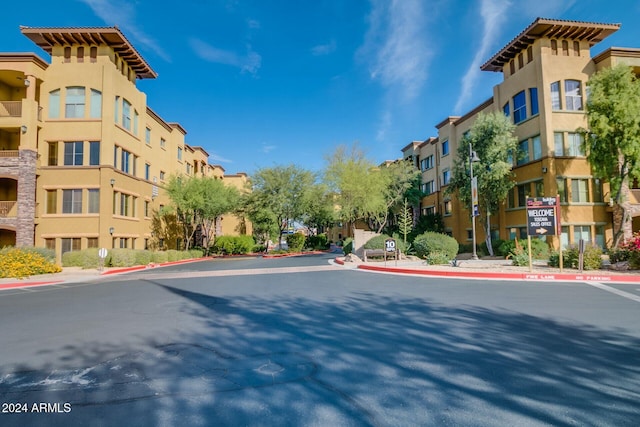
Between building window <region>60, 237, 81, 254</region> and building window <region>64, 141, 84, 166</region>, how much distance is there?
5249mm

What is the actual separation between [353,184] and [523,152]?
13488mm

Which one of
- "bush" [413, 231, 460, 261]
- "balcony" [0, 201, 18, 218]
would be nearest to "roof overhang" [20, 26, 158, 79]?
"balcony" [0, 201, 18, 218]

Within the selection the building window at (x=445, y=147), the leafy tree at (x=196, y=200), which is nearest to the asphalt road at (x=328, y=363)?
the leafy tree at (x=196, y=200)

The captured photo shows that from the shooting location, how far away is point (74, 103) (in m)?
26.0

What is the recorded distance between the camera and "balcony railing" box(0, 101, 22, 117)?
83.7 ft

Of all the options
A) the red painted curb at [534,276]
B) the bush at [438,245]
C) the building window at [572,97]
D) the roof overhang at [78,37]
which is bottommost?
the red painted curb at [534,276]

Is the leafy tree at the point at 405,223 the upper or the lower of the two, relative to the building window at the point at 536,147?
lower

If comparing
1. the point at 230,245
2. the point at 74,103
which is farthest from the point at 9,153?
the point at 230,245

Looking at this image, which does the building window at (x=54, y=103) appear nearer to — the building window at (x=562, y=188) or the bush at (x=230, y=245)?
the bush at (x=230, y=245)

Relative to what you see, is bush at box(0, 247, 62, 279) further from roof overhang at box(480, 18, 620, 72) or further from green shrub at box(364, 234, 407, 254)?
roof overhang at box(480, 18, 620, 72)

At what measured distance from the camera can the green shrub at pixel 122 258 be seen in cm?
2383

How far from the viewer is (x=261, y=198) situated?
132ft

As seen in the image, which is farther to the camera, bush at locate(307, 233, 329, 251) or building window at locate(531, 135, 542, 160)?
bush at locate(307, 233, 329, 251)

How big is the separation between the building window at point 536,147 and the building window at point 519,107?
6.99ft
